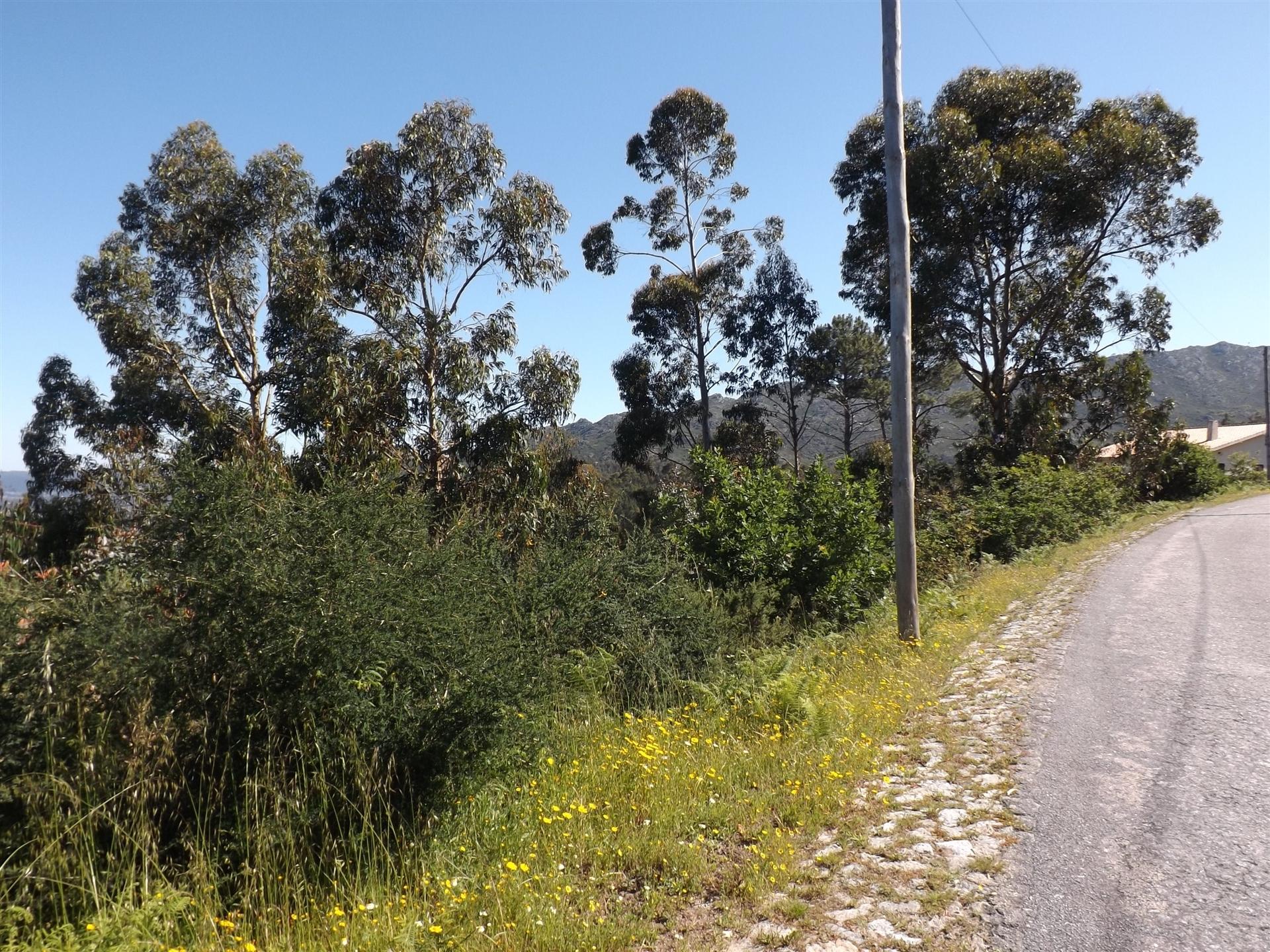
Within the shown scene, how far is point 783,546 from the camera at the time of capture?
35.2 ft

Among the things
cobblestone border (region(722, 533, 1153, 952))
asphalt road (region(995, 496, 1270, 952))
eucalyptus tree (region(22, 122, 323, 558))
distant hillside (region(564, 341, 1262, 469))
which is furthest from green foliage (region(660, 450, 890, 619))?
distant hillside (region(564, 341, 1262, 469))

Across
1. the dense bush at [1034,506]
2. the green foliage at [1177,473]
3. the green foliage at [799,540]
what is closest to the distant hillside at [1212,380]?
the green foliage at [1177,473]

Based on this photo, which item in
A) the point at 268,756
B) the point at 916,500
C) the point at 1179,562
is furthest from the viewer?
the point at 916,500

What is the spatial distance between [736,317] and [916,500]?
53.1ft

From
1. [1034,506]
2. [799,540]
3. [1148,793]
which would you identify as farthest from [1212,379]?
[1148,793]

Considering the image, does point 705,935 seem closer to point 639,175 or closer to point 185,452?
point 185,452

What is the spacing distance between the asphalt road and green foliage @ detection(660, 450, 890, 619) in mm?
3154

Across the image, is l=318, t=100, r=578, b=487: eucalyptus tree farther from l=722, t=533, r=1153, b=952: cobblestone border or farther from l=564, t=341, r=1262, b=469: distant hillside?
l=564, t=341, r=1262, b=469: distant hillside

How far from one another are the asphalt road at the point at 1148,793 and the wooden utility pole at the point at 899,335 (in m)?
1.45

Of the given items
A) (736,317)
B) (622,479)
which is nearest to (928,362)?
(736,317)

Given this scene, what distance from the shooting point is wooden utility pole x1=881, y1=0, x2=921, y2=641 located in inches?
306

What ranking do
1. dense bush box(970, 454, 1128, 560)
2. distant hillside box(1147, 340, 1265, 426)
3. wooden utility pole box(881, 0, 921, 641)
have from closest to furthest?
wooden utility pole box(881, 0, 921, 641), dense bush box(970, 454, 1128, 560), distant hillside box(1147, 340, 1265, 426)

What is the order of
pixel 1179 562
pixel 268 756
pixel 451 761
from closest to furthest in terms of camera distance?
1. pixel 268 756
2. pixel 451 761
3. pixel 1179 562

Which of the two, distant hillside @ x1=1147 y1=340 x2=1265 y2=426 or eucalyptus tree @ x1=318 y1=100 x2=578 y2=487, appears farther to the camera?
distant hillside @ x1=1147 y1=340 x2=1265 y2=426
